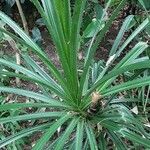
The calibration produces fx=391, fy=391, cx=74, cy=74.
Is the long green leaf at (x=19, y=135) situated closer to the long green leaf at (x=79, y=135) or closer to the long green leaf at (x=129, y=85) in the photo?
the long green leaf at (x=79, y=135)

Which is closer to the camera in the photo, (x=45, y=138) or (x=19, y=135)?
(x=45, y=138)

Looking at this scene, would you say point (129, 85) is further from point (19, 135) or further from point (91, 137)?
point (19, 135)

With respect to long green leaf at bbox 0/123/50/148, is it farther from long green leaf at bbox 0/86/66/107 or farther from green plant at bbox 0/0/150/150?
long green leaf at bbox 0/86/66/107

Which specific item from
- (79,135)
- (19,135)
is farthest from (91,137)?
(19,135)

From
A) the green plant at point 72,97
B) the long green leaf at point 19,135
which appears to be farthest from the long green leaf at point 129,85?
the long green leaf at point 19,135

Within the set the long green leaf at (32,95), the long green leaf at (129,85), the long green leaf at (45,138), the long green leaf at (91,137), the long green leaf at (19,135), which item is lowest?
the long green leaf at (91,137)

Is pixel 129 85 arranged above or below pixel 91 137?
above

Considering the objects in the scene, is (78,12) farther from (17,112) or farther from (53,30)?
(17,112)

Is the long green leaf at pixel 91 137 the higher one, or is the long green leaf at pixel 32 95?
the long green leaf at pixel 32 95

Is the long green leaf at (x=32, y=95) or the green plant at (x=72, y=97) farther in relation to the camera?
the long green leaf at (x=32, y=95)

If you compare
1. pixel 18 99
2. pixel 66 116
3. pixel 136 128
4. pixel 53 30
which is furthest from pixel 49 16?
pixel 18 99

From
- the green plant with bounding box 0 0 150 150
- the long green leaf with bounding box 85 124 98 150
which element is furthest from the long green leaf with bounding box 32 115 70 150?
the long green leaf with bounding box 85 124 98 150
